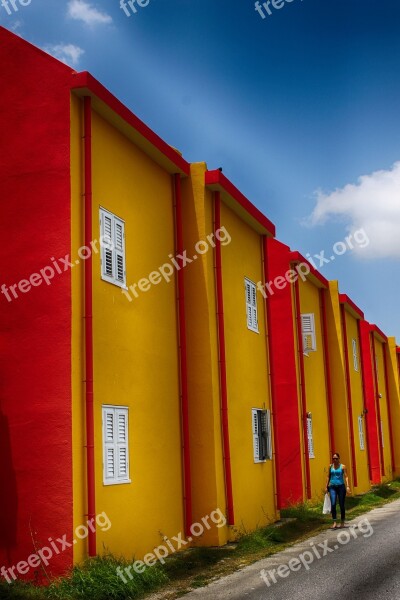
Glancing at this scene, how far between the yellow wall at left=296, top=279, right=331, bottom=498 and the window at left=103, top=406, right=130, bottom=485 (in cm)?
1253

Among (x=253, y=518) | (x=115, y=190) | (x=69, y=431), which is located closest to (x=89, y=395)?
(x=69, y=431)

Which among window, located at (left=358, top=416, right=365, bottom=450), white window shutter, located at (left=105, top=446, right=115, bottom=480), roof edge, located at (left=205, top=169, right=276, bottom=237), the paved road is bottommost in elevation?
the paved road

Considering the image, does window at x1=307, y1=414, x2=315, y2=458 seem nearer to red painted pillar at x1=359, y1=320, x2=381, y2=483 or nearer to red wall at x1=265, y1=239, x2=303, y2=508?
red wall at x1=265, y1=239, x2=303, y2=508

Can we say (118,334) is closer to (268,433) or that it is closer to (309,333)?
(268,433)

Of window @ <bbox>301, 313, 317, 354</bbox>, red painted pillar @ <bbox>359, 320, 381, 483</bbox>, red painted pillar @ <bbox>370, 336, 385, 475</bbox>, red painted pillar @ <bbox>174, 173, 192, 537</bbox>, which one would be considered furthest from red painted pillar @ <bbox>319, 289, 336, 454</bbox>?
red painted pillar @ <bbox>174, 173, 192, 537</bbox>

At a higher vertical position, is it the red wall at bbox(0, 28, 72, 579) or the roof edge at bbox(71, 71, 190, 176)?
the roof edge at bbox(71, 71, 190, 176)

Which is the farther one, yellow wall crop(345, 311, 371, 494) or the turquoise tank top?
yellow wall crop(345, 311, 371, 494)

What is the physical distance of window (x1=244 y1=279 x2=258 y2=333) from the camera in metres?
17.8

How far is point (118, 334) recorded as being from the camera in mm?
12070

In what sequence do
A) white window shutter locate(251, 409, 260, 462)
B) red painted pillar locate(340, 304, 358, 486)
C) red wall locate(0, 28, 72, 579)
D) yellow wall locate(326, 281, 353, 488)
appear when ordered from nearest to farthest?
red wall locate(0, 28, 72, 579)
white window shutter locate(251, 409, 260, 462)
yellow wall locate(326, 281, 353, 488)
red painted pillar locate(340, 304, 358, 486)

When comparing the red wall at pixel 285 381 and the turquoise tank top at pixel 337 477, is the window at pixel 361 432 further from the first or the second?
the turquoise tank top at pixel 337 477

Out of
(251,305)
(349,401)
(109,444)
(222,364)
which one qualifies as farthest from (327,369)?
(109,444)

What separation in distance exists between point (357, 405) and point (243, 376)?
14905 mm

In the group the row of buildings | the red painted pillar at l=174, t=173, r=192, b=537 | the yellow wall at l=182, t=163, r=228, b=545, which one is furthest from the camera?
the yellow wall at l=182, t=163, r=228, b=545
